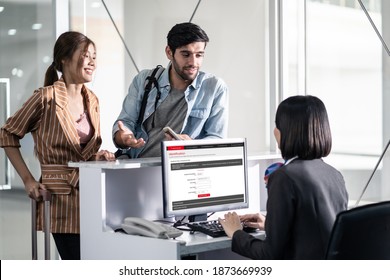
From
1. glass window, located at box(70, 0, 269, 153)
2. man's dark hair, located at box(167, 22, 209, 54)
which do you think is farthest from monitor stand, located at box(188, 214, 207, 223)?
glass window, located at box(70, 0, 269, 153)

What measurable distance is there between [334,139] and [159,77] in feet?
6.40

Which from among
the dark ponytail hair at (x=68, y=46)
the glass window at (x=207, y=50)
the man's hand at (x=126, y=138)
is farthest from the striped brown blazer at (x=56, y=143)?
the glass window at (x=207, y=50)

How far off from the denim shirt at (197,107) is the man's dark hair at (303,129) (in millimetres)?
1329

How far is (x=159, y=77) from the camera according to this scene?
458cm

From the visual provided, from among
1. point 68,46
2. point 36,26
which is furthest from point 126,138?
point 36,26

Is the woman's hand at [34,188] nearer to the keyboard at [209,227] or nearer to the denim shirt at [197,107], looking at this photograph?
the denim shirt at [197,107]

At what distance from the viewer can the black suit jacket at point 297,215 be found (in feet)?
9.91

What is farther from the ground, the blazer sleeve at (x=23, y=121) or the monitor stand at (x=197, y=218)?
the blazer sleeve at (x=23, y=121)

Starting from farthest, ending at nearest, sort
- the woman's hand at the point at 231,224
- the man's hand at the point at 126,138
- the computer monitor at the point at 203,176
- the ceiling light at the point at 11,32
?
the ceiling light at the point at 11,32, the man's hand at the point at 126,138, the computer monitor at the point at 203,176, the woman's hand at the point at 231,224

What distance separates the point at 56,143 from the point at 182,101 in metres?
0.74

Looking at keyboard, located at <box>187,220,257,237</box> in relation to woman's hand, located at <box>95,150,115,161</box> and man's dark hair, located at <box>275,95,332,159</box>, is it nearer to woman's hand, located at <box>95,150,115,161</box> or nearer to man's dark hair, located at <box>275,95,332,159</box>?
woman's hand, located at <box>95,150,115,161</box>
